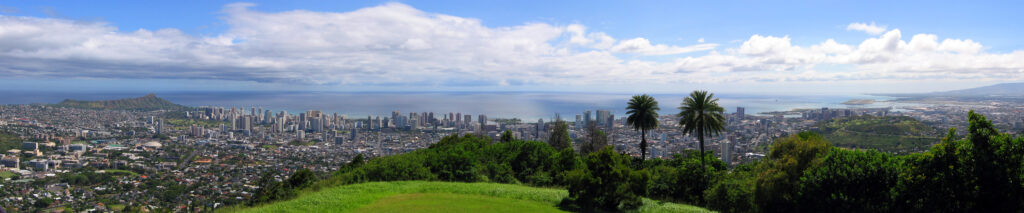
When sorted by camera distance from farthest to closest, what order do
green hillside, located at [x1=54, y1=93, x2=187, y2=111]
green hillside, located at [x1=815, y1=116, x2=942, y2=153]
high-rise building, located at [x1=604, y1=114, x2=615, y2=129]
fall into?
green hillside, located at [x1=54, y1=93, x2=187, y2=111]
high-rise building, located at [x1=604, y1=114, x2=615, y2=129]
green hillside, located at [x1=815, y1=116, x2=942, y2=153]

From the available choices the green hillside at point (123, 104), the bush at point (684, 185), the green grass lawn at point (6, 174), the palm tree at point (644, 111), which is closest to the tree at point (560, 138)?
the palm tree at point (644, 111)

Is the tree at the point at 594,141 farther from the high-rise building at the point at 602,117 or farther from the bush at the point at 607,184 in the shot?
the high-rise building at the point at 602,117

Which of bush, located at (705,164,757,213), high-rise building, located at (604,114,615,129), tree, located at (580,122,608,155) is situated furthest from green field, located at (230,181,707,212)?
high-rise building, located at (604,114,615,129)

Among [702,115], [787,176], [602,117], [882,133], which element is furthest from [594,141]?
[882,133]

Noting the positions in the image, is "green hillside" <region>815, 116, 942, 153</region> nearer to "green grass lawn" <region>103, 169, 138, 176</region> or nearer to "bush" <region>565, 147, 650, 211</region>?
"bush" <region>565, 147, 650, 211</region>

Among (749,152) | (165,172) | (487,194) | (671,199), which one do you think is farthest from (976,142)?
(165,172)

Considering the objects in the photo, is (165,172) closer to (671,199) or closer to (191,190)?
(191,190)
